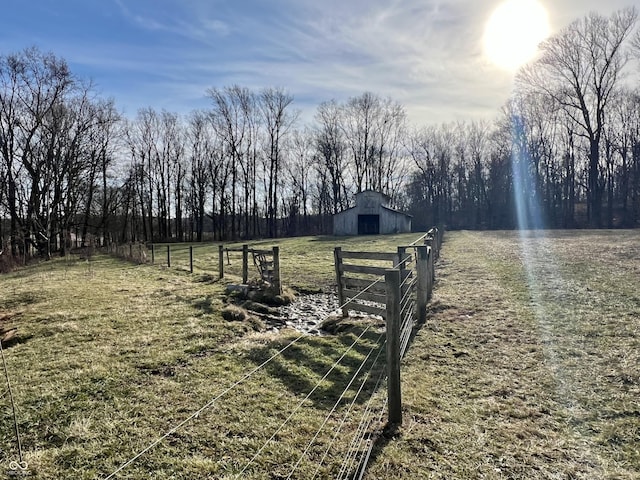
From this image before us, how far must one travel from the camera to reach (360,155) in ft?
171

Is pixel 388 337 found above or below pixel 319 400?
above

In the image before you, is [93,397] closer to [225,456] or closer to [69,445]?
[69,445]

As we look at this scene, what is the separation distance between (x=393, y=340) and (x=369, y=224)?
37340 mm

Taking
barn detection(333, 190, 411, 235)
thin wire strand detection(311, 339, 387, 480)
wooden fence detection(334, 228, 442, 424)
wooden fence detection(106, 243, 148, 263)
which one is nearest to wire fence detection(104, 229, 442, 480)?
thin wire strand detection(311, 339, 387, 480)

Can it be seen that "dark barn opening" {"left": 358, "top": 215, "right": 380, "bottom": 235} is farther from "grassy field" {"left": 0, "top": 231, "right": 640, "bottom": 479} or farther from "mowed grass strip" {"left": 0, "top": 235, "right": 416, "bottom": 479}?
"mowed grass strip" {"left": 0, "top": 235, "right": 416, "bottom": 479}

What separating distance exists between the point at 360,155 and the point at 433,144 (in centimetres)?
1244

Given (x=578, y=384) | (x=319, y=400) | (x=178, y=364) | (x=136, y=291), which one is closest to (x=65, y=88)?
(x=136, y=291)

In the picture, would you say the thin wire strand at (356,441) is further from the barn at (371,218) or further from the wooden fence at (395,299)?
the barn at (371,218)

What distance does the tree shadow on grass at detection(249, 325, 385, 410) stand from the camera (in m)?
4.49

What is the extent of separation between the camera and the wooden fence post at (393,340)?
139 inches

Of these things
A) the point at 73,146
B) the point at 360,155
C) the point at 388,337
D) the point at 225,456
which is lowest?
the point at 225,456

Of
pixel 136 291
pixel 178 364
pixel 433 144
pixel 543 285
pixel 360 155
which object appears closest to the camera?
pixel 178 364

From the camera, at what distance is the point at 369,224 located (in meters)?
40.5

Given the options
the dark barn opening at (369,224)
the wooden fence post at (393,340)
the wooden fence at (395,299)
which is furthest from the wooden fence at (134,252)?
the dark barn opening at (369,224)
